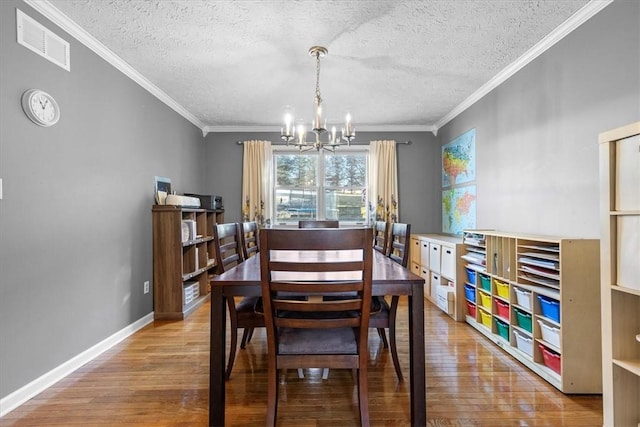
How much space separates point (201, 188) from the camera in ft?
15.2

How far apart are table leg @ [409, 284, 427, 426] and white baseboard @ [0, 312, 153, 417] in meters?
2.17

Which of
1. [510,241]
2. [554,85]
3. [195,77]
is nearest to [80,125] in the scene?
[195,77]

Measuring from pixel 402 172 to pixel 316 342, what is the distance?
379cm

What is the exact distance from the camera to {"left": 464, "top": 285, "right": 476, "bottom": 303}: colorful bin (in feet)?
9.56

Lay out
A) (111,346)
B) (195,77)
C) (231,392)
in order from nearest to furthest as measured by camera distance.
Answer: (231,392) < (111,346) < (195,77)

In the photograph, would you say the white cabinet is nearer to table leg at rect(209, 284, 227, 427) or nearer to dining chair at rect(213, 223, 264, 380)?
dining chair at rect(213, 223, 264, 380)

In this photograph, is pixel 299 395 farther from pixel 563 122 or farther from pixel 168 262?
pixel 563 122

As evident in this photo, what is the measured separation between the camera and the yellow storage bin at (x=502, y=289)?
2389 millimetres

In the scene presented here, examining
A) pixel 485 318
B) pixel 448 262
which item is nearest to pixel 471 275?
pixel 448 262

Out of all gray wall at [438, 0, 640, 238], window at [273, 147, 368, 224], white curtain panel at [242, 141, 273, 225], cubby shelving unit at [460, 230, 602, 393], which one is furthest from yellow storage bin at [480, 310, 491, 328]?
white curtain panel at [242, 141, 273, 225]

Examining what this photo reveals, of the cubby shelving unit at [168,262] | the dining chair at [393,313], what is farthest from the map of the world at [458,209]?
the cubby shelving unit at [168,262]

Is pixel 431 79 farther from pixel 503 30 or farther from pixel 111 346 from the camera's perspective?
A: pixel 111 346

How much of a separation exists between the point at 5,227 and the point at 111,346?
1323 mm

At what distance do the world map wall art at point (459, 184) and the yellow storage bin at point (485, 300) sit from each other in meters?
1.09
